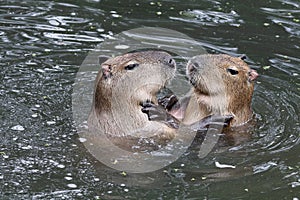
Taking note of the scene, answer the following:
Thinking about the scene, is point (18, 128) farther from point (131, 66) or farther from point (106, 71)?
point (131, 66)

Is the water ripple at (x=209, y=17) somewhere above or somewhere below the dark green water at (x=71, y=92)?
above

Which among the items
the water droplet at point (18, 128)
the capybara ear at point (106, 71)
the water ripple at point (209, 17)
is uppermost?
the capybara ear at point (106, 71)

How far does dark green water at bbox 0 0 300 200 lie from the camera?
702cm

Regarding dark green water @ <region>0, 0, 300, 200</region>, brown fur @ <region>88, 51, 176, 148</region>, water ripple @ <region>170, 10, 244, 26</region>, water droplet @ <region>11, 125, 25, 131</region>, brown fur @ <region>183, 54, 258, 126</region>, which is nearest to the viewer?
dark green water @ <region>0, 0, 300, 200</region>

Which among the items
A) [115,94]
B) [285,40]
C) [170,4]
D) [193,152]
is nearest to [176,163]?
[193,152]

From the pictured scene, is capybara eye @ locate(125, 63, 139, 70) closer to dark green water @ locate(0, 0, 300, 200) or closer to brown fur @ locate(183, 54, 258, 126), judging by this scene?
brown fur @ locate(183, 54, 258, 126)

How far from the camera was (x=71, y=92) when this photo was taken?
30.1 ft

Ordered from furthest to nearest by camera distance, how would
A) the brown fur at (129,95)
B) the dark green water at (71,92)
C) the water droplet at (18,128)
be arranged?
the water droplet at (18,128), the brown fur at (129,95), the dark green water at (71,92)

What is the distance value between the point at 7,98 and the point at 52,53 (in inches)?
62.5

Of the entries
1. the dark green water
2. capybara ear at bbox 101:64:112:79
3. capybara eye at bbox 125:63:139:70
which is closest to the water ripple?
the dark green water

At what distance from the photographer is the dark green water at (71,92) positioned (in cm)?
702

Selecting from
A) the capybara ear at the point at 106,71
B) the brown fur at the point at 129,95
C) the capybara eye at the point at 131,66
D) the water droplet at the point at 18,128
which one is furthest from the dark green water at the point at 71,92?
the capybara eye at the point at 131,66

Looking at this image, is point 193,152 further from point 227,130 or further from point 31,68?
point 31,68

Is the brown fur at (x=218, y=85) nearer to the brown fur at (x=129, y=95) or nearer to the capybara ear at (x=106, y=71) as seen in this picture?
the brown fur at (x=129, y=95)
